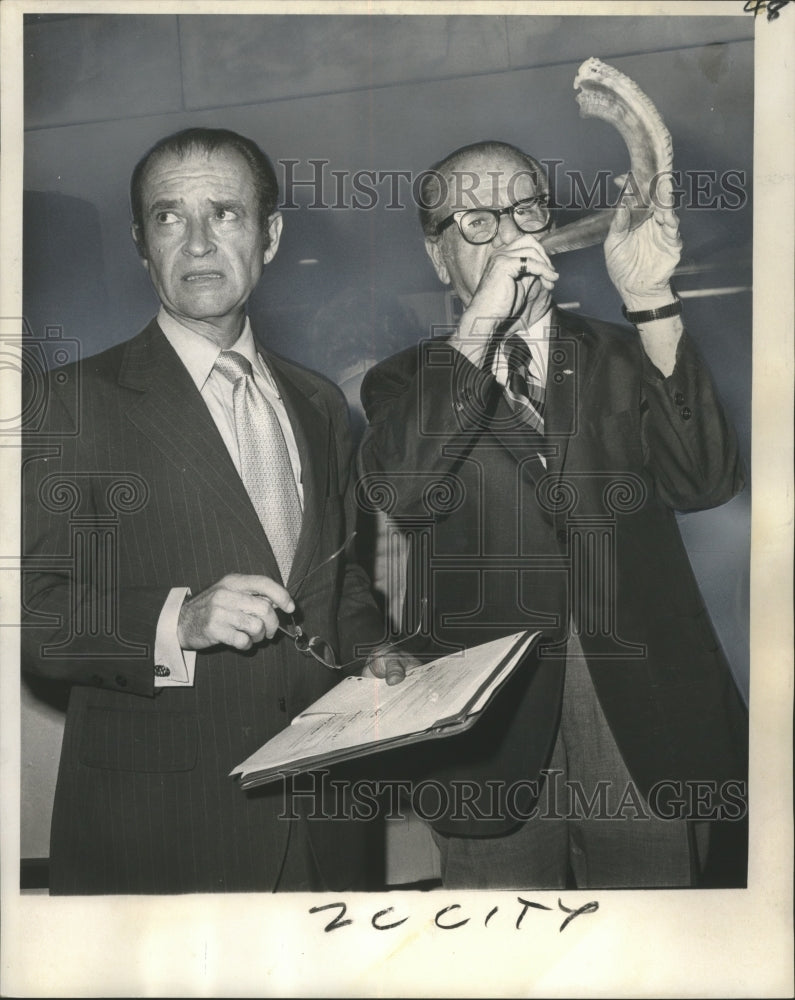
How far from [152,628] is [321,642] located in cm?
30

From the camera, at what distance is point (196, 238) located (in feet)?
6.39

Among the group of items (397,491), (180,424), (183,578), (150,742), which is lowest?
(150,742)

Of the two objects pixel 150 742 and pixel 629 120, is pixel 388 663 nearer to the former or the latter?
pixel 150 742

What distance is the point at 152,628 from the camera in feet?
6.30

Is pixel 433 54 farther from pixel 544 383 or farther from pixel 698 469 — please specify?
pixel 698 469

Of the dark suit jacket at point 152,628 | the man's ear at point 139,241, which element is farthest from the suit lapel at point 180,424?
the man's ear at point 139,241

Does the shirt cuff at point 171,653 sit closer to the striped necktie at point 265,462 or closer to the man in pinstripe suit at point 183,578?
the man in pinstripe suit at point 183,578

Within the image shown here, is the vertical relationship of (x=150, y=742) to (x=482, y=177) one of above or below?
below

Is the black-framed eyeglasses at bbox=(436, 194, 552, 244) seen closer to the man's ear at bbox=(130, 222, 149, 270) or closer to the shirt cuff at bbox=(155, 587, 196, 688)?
the man's ear at bbox=(130, 222, 149, 270)

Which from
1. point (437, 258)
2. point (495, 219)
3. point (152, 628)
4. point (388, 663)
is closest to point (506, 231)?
point (495, 219)

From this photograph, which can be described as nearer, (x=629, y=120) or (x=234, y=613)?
(x=234, y=613)

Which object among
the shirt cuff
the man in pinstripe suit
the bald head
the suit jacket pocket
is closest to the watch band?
the bald head

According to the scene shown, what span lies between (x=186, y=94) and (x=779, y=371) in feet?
3.98

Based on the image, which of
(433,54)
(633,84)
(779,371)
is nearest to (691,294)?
(779,371)
